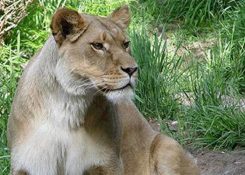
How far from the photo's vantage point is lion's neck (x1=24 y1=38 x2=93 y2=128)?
4520 millimetres

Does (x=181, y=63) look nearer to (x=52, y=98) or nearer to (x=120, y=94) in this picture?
(x=52, y=98)

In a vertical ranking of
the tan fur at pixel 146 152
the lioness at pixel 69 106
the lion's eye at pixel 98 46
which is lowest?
the tan fur at pixel 146 152

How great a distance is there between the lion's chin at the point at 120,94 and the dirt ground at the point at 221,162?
2.05m

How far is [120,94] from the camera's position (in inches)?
169

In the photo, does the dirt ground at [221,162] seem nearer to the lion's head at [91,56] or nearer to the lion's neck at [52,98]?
the lion's neck at [52,98]

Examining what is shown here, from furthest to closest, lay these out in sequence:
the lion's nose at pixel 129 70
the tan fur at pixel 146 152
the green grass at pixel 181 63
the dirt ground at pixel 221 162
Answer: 1. the green grass at pixel 181 63
2. the dirt ground at pixel 221 162
3. the tan fur at pixel 146 152
4. the lion's nose at pixel 129 70

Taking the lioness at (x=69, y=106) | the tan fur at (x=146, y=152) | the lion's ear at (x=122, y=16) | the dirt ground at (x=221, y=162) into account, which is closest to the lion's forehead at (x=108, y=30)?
the lioness at (x=69, y=106)

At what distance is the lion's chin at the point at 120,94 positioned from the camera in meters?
4.27

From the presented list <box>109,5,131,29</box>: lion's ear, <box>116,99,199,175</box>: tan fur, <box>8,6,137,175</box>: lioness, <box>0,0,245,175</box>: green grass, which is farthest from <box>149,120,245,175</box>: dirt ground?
<box>109,5,131,29</box>: lion's ear

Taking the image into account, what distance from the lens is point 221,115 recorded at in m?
6.64

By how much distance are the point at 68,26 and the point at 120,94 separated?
0.47 m

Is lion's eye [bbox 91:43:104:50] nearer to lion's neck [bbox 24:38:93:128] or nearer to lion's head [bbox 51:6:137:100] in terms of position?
lion's head [bbox 51:6:137:100]

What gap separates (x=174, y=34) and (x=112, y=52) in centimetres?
512

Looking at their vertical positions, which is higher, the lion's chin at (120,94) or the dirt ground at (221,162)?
the lion's chin at (120,94)
